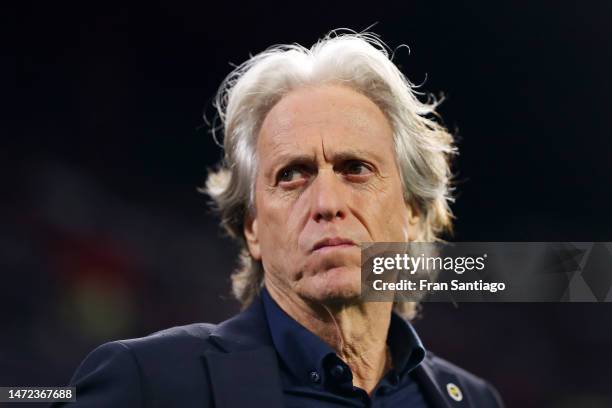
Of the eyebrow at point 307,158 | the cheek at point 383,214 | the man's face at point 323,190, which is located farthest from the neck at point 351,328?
the eyebrow at point 307,158

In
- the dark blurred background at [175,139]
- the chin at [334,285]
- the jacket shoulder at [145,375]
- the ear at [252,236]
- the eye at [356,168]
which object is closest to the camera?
the jacket shoulder at [145,375]

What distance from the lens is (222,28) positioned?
2062mm

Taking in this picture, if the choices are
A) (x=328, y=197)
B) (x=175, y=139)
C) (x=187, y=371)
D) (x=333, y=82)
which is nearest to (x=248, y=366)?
(x=187, y=371)

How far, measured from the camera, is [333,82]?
62.3 inches

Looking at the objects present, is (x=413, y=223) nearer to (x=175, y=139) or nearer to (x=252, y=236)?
(x=252, y=236)

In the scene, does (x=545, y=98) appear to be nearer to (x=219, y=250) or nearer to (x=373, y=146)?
(x=373, y=146)

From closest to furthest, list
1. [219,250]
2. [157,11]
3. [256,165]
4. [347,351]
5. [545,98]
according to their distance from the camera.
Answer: [347,351]
[256,165]
[157,11]
[545,98]
[219,250]

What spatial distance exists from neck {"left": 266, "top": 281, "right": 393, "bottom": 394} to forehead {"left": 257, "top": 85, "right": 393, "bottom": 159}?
11.7 inches

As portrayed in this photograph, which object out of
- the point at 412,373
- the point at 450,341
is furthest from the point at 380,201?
the point at 450,341

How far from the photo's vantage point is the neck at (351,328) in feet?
4.90

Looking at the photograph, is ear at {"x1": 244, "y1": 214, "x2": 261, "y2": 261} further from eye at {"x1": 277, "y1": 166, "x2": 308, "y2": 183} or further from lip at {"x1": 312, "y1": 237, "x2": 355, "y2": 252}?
lip at {"x1": 312, "y1": 237, "x2": 355, "y2": 252}

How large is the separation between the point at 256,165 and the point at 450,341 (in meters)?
1.31

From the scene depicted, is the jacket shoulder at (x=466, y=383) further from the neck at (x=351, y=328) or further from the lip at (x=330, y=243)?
the lip at (x=330, y=243)

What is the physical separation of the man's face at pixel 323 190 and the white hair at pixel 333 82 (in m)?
0.04
